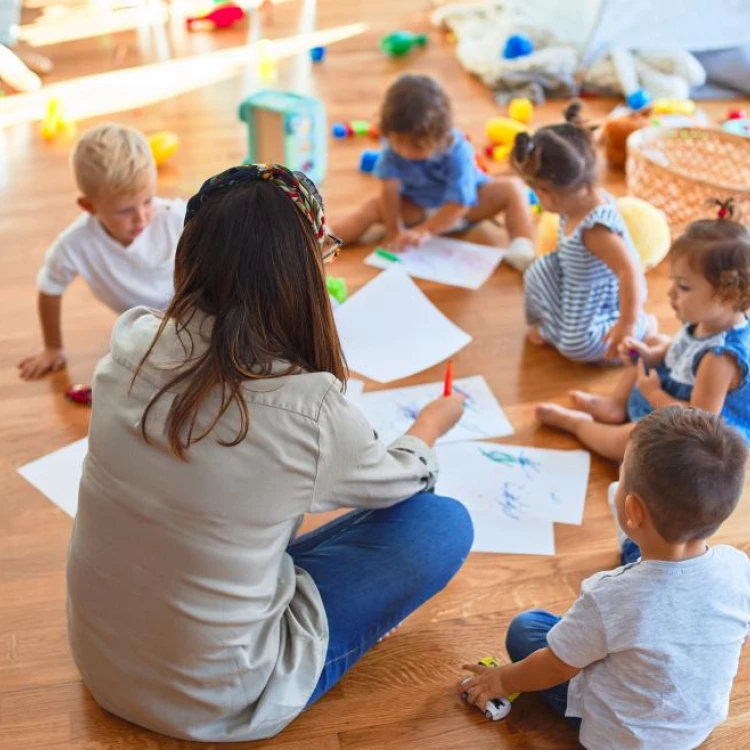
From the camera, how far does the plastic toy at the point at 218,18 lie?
3.15m

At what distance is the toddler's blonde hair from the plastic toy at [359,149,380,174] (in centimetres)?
88

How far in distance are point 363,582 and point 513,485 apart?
1.37 feet

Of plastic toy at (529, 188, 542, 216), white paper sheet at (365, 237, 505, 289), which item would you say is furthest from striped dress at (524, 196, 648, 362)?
plastic toy at (529, 188, 542, 216)

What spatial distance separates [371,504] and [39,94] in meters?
2.12

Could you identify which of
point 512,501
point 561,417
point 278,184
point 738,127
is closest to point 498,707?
point 512,501

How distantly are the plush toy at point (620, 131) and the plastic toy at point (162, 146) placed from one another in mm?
1081

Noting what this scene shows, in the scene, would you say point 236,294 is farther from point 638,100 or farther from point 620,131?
point 638,100

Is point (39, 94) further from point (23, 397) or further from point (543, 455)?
point (543, 455)

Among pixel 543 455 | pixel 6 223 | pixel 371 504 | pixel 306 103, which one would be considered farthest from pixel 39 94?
pixel 371 504

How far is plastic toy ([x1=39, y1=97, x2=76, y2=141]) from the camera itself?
8.12ft

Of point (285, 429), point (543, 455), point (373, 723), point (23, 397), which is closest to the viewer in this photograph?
point (285, 429)

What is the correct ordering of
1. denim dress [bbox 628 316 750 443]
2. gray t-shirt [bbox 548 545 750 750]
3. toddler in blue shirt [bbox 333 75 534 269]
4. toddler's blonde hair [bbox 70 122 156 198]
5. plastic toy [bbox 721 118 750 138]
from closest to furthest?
gray t-shirt [bbox 548 545 750 750] → denim dress [bbox 628 316 750 443] → toddler's blonde hair [bbox 70 122 156 198] → toddler in blue shirt [bbox 333 75 534 269] → plastic toy [bbox 721 118 750 138]

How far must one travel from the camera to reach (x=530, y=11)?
2967 mm

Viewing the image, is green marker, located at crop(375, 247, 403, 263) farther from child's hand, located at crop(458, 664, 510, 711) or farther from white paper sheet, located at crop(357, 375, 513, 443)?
child's hand, located at crop(458, 664, 510, 711)
